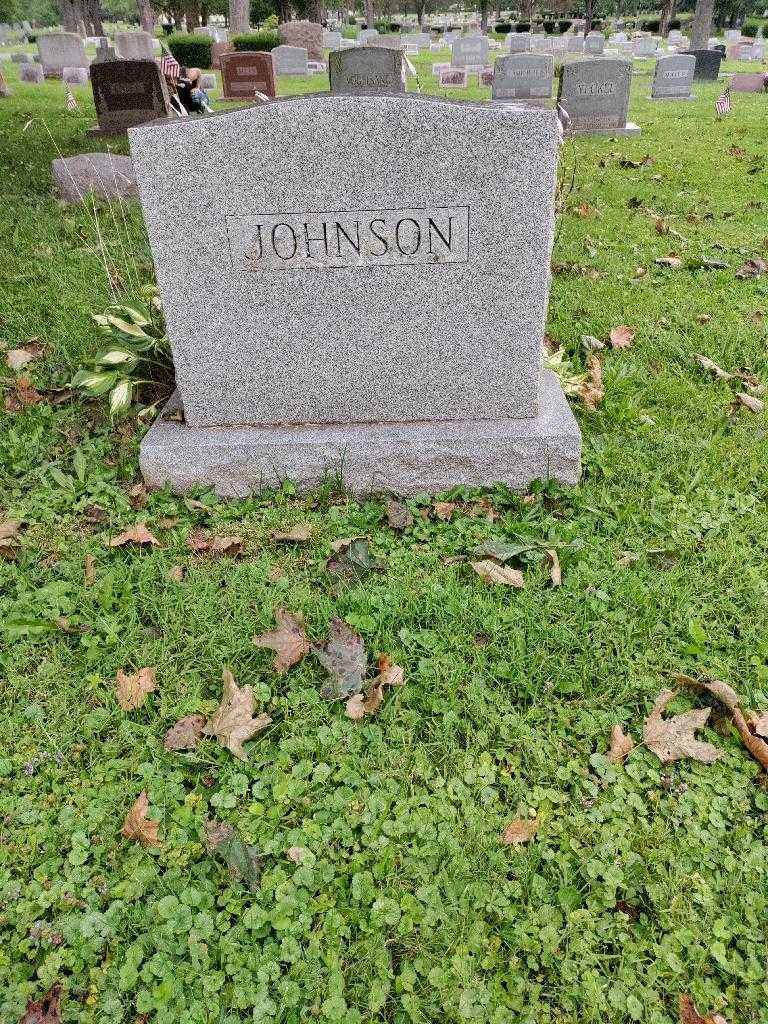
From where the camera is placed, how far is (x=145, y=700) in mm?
2371

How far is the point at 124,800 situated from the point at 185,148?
2213 millimetres

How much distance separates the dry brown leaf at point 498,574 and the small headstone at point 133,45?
23517mm

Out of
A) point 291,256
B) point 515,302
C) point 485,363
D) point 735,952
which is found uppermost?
point 291,256

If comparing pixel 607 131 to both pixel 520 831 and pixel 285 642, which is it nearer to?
pixel 285 642

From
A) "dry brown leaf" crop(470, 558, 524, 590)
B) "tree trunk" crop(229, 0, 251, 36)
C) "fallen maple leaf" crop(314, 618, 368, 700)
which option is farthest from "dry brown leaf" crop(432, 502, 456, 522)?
"tree trunk" crop(229, 0, 251, 36)

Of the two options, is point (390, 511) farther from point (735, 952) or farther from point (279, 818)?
point (735, 952)

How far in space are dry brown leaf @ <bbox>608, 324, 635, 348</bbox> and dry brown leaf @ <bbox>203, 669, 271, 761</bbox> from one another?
3.11 meters

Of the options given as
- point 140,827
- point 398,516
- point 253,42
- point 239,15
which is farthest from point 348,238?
point 239,15

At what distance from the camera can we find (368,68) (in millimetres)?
11789

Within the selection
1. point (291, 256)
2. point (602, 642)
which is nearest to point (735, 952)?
point (602, 642)

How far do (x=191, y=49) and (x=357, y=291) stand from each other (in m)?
24.3

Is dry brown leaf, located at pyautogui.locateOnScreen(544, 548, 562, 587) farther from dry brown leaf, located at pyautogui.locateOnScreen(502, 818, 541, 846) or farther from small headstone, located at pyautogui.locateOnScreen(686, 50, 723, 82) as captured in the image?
small headstone, located at pyautogui.locateOnScreen(686, 50, 723, 82)

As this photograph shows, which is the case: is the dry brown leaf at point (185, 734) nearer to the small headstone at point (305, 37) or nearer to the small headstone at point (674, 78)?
the small headstone at point (674, 78)

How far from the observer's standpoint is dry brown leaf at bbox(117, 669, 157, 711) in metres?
2.36
